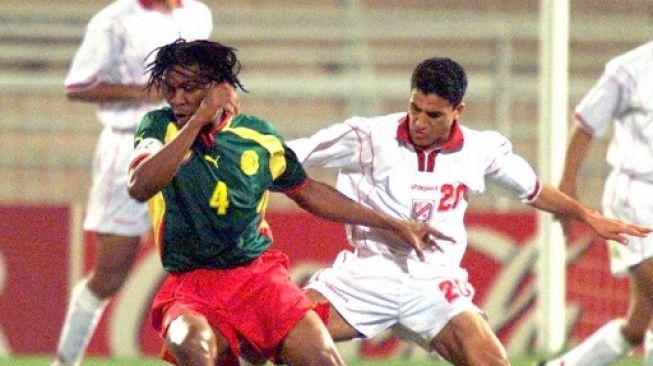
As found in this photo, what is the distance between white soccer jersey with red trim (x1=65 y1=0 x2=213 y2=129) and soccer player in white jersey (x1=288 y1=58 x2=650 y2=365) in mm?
1638

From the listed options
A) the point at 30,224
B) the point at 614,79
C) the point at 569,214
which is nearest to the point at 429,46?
the point at 30,224

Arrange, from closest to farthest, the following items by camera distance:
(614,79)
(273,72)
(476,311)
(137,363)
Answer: (476,311) → (614,79) → (137,363) → (273,72)

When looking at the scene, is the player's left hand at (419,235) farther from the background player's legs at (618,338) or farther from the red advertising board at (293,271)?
the red advertising board at (293,271)

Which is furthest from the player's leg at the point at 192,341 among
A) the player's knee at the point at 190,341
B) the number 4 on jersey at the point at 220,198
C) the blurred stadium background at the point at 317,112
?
the blurred stadium background at the point at 317,112

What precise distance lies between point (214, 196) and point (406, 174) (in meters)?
0.94

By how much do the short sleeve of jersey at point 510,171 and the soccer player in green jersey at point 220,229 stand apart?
744mm

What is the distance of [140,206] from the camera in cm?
789

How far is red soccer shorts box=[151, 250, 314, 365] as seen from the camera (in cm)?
569

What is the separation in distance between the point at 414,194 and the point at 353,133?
309mm

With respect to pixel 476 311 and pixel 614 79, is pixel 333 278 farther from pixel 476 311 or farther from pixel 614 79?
pixel 614 79

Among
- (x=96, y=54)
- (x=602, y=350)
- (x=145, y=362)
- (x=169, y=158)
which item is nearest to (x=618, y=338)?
(x=602, y=350)

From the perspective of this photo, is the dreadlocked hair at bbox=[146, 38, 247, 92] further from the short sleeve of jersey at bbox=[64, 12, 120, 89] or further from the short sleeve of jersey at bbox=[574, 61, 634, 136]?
the short sleeve of jersey at bbox=[574, 61, 634, 136]

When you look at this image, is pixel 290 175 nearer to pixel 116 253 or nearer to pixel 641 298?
pixel 116 253

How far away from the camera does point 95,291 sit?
7801mm
